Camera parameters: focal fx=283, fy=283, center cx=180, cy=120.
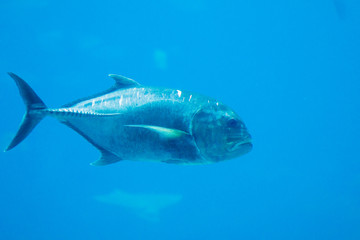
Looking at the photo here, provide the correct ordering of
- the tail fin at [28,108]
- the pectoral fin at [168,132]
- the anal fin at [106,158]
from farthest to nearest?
the tail fin at [28,108] < the anal fin at [106,158] < the pectoral fin at [168,132]

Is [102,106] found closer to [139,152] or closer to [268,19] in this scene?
[139,152]

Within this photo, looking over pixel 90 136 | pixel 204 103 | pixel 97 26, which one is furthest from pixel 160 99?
pixel 97 26

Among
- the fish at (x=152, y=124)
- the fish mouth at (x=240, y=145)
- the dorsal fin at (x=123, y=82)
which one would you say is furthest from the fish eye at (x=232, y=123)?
the dorsal fin at (x=123, y=82)

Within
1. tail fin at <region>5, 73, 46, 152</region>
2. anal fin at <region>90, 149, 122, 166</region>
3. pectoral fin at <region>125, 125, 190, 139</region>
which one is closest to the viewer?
pectoral fin at <region>125, 125, 190, 139</region>

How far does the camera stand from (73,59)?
15.5 meters

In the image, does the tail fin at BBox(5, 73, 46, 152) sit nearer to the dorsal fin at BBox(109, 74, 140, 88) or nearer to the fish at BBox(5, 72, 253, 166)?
the fish at BBox(5, 72, 253, 166)

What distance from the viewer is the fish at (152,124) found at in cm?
199

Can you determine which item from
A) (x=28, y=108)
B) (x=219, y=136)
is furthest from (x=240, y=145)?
(x=28, y=108)

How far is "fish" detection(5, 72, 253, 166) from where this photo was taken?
1991 mm

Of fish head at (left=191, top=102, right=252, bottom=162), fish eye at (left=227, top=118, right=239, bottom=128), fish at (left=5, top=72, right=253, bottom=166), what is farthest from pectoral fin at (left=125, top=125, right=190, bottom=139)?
fish eye at (left=227, top=118, right=239, bottom=128)

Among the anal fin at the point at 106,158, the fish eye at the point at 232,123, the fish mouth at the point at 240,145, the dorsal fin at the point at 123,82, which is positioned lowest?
the anal fin at the point at 106,158

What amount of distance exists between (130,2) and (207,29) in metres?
5.59

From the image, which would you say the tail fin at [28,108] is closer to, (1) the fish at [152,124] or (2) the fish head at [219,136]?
(1) the fish at [152,124]

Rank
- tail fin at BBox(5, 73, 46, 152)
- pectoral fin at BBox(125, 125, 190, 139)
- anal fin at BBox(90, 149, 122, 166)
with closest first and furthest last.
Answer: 1. pectoral fin at BBox(125, 125, 190, 139)
2. anal fin at BBox(90, 149, 122, 166)
3. tail fin at BBox(5, 73, 46, 152)
